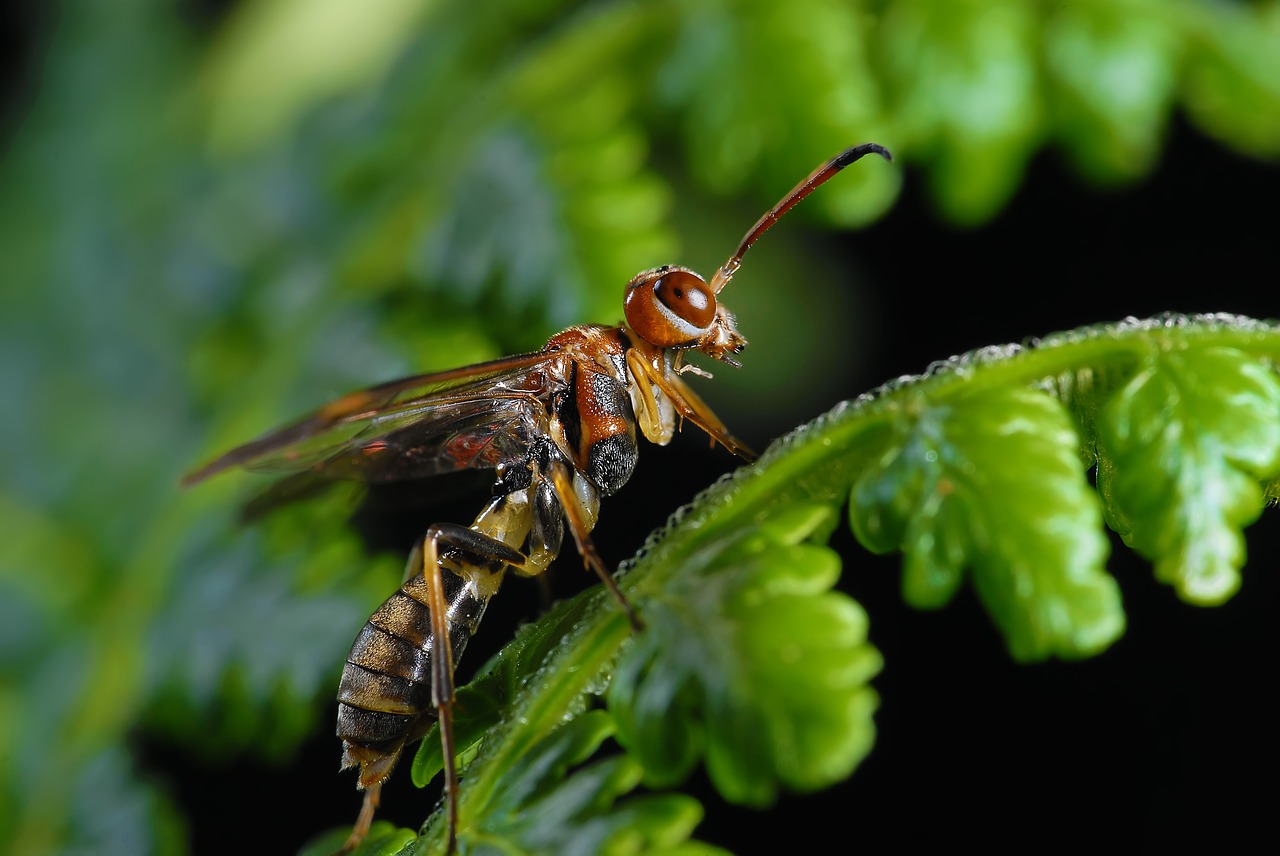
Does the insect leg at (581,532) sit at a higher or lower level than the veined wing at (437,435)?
lower

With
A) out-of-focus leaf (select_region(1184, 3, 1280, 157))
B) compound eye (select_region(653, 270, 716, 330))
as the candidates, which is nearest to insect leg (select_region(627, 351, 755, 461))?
compound eye (select_region(653, 270, 716, 330))

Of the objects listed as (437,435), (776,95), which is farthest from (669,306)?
(776,95)

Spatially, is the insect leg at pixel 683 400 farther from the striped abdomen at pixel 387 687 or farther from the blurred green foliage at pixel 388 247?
the striped abdomen at pixel 387 687

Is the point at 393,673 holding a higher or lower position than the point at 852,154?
lower

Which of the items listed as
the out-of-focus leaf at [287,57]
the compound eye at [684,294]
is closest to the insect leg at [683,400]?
the compound eye at [684,294]

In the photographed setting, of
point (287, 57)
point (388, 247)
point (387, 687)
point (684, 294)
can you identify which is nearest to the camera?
point (387, 687)

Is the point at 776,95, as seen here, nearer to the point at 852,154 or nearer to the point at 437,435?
the point at 852,154

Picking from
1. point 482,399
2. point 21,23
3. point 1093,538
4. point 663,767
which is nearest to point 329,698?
point 482,399
